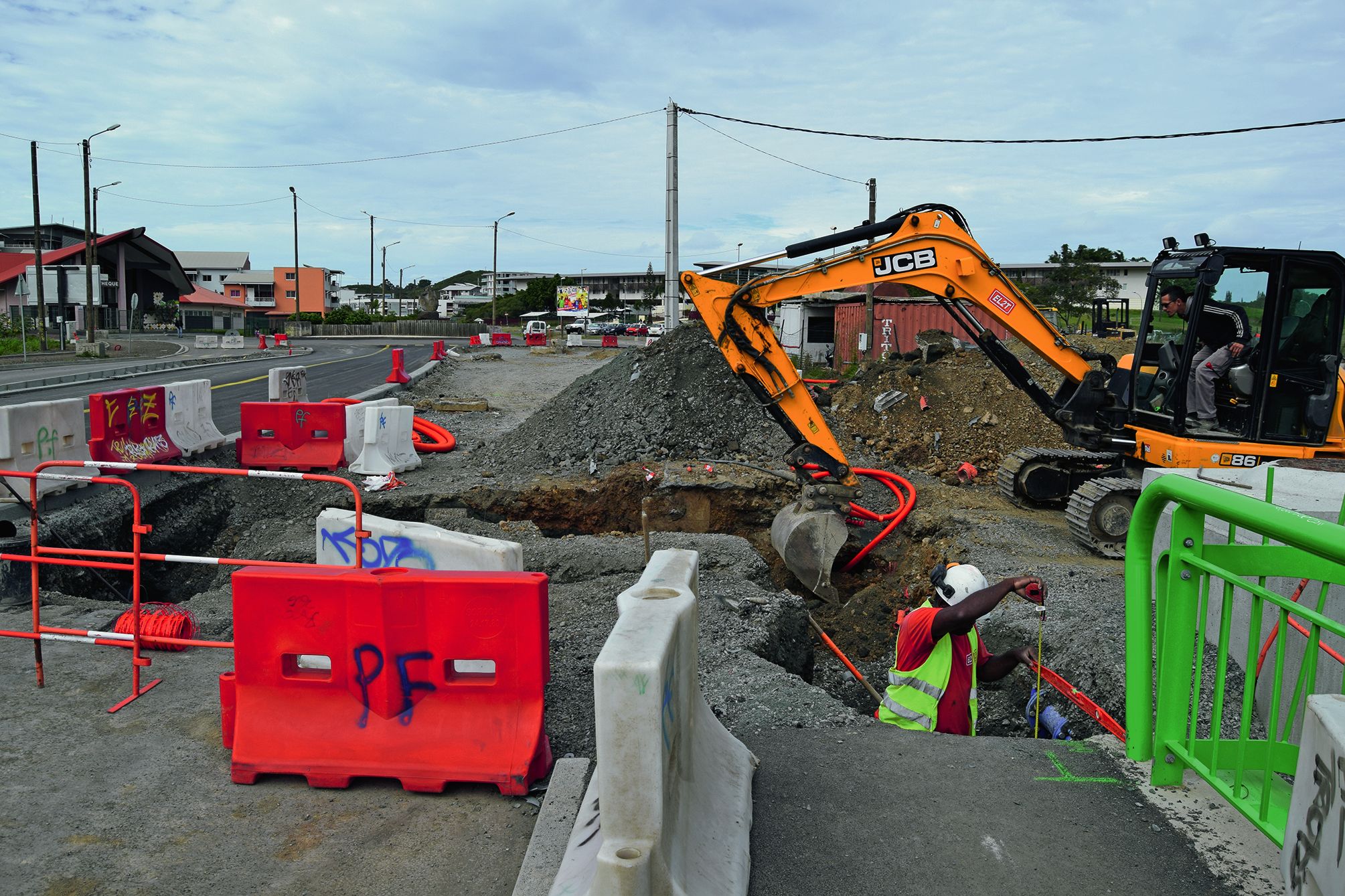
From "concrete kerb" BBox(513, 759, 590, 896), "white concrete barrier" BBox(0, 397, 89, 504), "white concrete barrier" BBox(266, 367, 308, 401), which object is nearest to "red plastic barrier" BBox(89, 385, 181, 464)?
"white concrete barrier" BBox(0, 397, 89, 504)

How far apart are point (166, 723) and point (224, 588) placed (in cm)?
346

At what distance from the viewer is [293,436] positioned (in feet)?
45.3

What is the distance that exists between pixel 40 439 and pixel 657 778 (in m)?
9.18

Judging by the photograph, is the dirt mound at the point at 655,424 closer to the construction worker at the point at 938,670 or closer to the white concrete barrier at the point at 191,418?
the white concrete barrier at the point at 191,418

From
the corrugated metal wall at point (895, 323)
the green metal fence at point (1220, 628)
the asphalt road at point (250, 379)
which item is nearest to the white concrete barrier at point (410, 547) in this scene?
the green metal fence at point (1220, 628)

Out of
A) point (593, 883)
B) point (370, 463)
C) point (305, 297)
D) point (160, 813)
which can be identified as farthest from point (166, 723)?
point (305, 297)

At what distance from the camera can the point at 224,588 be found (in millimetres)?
8570

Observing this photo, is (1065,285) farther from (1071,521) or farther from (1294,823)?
(1294,823)

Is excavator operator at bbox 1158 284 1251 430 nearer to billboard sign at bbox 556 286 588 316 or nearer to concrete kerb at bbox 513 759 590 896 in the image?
concrete kerb at bbox 513 759 590 896

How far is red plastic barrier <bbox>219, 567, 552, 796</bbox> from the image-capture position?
462cm

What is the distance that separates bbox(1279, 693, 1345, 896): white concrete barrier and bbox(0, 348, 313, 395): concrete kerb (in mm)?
25480

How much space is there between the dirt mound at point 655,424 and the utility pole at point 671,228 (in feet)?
11.2

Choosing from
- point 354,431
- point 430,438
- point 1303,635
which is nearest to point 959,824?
point 1303,635

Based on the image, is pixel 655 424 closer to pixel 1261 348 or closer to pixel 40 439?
pixel 40 439
